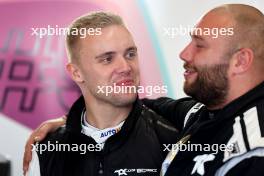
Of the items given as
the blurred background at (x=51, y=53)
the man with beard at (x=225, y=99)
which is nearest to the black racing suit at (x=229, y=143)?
the man with beard at (x=225, y=99)

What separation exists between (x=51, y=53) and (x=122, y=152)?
100 cm

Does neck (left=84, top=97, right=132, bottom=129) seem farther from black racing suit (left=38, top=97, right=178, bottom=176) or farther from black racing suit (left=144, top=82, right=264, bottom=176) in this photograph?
black racing suit (left=144, top=82, right=264, bottom=176)

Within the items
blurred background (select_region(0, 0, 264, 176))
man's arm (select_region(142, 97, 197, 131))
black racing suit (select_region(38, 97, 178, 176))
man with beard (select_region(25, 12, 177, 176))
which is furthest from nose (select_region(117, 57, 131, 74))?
blurred background (select_region(0, 0, 264, 176))

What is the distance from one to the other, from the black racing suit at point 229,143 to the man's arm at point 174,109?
17 cm

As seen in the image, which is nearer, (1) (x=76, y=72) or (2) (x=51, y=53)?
(1) (x=76, y=72)

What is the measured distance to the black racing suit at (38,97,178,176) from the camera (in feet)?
3.98

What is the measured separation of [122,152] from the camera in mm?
1228

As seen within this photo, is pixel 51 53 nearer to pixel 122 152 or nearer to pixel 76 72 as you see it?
pixel 76 72

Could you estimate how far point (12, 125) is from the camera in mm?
2041

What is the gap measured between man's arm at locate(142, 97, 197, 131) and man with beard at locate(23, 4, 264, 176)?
44mm

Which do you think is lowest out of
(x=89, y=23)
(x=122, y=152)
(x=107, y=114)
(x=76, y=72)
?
(x=122, y=152)

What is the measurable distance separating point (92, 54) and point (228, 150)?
0.53 meters

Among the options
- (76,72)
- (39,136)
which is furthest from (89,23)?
(39,136)

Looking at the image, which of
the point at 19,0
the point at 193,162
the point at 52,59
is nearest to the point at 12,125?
the point at 52,59
